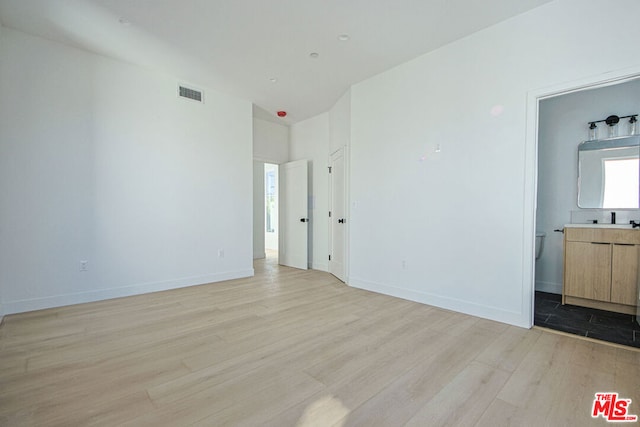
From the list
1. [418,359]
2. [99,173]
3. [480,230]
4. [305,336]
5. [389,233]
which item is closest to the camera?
[418,359]

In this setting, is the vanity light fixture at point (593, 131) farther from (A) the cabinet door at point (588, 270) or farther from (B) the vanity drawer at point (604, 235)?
(A) the cabinet door at point (588, 270)

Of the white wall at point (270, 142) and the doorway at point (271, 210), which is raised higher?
the white wall at point (270, 142)

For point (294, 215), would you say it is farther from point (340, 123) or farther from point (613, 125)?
point (613, 125)

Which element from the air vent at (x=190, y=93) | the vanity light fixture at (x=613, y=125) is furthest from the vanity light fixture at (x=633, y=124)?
the air vent at (x=190, y=93)

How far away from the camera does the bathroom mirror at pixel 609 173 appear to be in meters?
3.46

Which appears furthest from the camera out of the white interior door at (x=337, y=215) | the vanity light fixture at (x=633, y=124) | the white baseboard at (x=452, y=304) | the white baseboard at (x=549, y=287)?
the white interior door at (x=337, y=215)

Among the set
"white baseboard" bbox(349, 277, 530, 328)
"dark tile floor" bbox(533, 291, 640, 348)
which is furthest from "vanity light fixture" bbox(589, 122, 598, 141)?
"white baseboard" bbox(349, 277, 530, 328)

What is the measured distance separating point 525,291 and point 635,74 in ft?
6.63

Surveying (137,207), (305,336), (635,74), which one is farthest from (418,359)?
(137,207)

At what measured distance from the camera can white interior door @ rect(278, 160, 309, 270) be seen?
591 cm

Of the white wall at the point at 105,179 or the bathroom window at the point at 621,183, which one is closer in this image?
the white wall at the point at 105,179

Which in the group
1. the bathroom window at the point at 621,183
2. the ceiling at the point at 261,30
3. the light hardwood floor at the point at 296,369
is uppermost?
the ceiling at the point at 261,30

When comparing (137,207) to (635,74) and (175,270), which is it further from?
(635,74)

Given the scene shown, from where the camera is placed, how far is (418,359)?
2.19m
